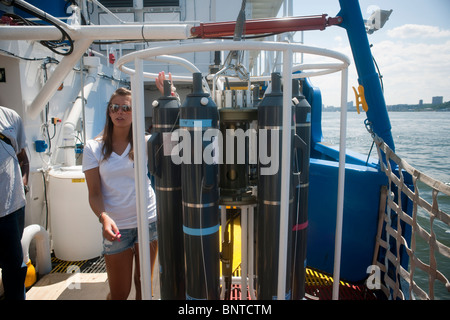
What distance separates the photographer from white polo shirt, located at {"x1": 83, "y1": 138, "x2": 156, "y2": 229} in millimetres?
1941

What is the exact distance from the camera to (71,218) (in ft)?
11.2

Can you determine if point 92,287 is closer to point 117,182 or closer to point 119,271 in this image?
point 119,271

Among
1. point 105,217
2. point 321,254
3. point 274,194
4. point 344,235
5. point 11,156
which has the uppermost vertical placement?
point 11,156

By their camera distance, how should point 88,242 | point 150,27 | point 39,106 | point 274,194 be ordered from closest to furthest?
point 274,194 < point 150,27 < point 39,106 < point 88,242

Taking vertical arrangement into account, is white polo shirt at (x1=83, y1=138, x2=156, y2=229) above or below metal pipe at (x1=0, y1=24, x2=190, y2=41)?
below

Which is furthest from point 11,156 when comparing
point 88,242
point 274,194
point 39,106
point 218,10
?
point 218,10

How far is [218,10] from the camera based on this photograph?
322 inches

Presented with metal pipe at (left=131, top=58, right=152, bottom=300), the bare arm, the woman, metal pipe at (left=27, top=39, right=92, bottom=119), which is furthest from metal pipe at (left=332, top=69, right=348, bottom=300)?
metal pipe at (left=27, top=39, right=92, bottom=119)

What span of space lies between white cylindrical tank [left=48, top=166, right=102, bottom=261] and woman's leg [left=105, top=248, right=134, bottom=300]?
1.68 metres

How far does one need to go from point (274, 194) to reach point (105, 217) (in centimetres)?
102

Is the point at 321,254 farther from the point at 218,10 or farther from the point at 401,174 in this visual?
the point at 218,10

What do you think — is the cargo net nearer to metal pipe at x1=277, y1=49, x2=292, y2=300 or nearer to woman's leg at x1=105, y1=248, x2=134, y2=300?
metal pipe at x1=277, y1=49, x2=292, y2=300

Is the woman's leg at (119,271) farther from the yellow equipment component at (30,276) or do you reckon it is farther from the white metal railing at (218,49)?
the yellow equipment component at (30,276)

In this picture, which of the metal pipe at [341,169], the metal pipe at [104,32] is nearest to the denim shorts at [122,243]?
the metal pipe at [341,169]
